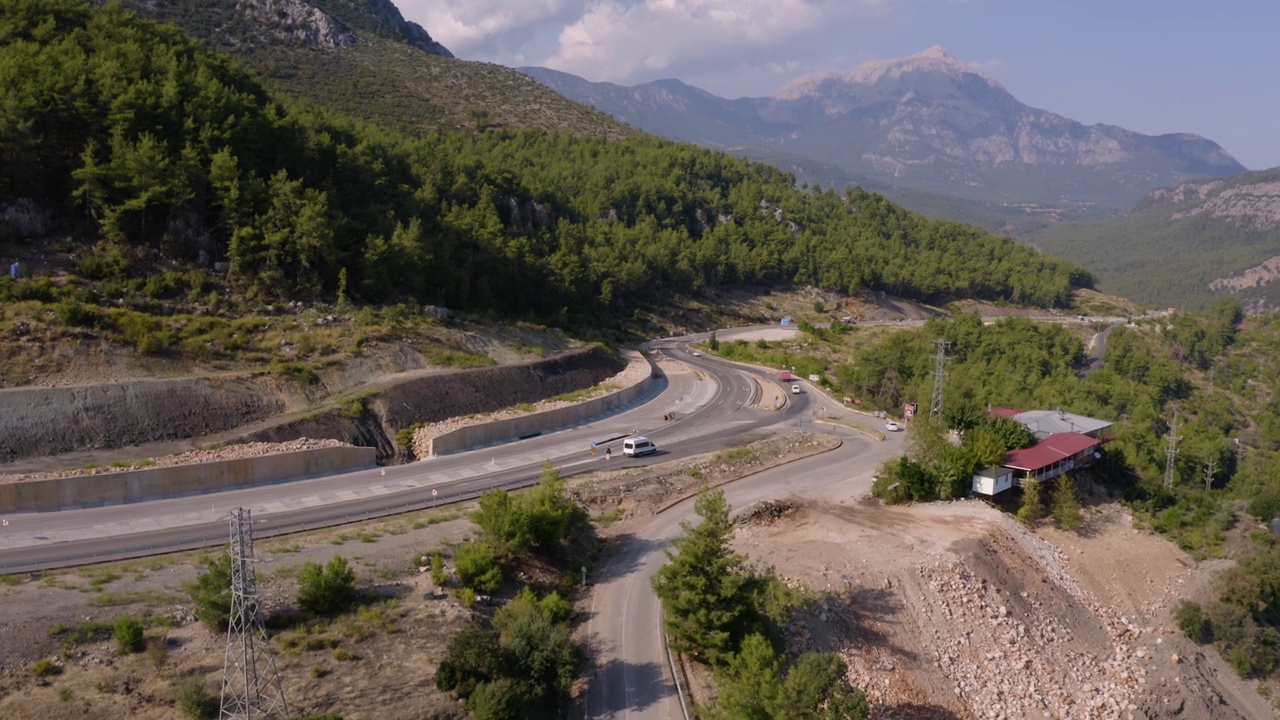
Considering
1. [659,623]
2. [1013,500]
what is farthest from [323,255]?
[1013,500]

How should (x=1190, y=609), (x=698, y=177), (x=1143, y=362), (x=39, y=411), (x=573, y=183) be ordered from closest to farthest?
(x=39, y=411), (x=1190, y=609), (x=1143, y=362), (x=573, y=183), (x=698, y=177)

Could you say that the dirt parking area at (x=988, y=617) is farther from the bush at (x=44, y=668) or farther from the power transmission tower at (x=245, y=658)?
the bush at (x=44, y=668)

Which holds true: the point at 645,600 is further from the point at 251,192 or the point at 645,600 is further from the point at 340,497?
the point at 251,192

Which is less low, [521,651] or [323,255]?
[323,255]

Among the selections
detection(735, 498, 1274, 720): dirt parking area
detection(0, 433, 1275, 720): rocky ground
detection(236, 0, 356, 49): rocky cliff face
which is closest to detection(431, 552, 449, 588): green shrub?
detection(0, 433, 1275, 720): rocky ground

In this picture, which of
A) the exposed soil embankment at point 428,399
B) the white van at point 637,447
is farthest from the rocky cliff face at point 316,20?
the white van at point 637,447

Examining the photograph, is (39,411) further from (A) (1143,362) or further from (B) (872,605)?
(A) (1143,362)

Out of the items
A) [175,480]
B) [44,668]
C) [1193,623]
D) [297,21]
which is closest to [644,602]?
[44,668]
